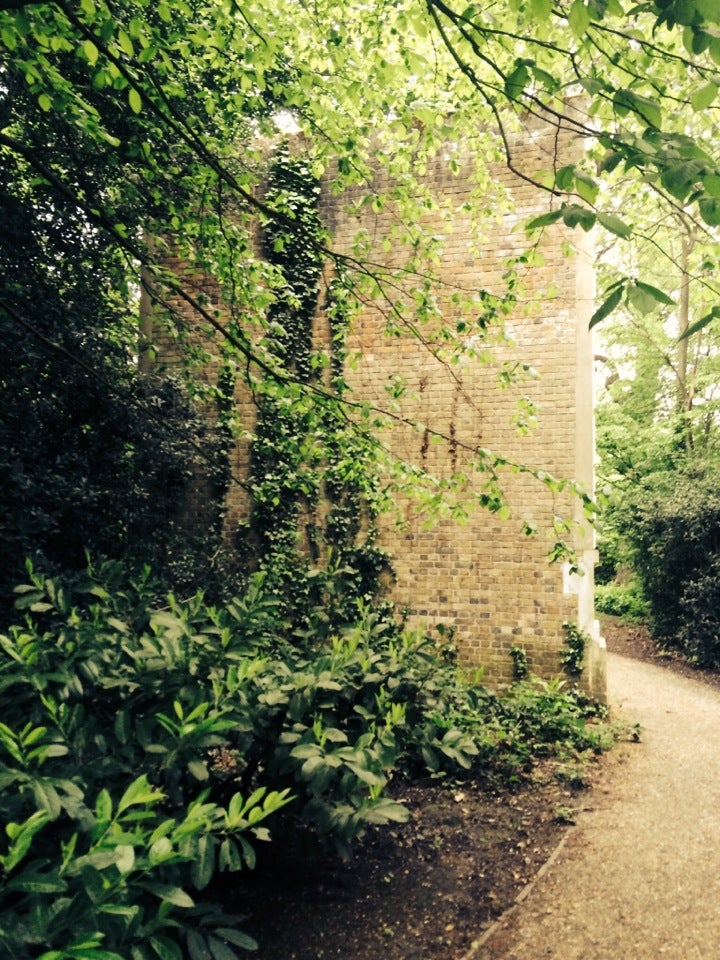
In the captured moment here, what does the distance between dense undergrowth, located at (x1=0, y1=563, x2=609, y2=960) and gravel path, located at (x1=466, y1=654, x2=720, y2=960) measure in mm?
1064

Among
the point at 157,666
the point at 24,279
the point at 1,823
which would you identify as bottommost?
the point at 1,823

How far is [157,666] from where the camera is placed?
8.90 ft

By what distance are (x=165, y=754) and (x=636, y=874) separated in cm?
341

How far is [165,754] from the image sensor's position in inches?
93.4

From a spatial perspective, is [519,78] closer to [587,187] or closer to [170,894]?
[587,187]

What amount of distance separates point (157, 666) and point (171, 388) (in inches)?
242

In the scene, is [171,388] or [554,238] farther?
[171,388]

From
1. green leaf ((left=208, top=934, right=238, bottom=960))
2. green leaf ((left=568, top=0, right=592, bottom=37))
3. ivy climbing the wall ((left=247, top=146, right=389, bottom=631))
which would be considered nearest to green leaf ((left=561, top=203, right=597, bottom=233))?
green leaf ((left=568, top=0, right=592, bottom=37))

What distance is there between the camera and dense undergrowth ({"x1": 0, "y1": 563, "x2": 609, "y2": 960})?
1480 millimetres

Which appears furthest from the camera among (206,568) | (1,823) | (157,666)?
(206,568)

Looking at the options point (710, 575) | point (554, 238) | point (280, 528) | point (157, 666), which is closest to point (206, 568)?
point (280, 528)

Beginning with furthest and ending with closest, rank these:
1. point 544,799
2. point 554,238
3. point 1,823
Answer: point 554,238 < point 544,799 < point 1,823

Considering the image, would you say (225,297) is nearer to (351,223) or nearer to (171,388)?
(171,388)

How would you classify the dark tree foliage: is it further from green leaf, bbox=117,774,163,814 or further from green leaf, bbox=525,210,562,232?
green leaf, bbox=117,774,163,814
